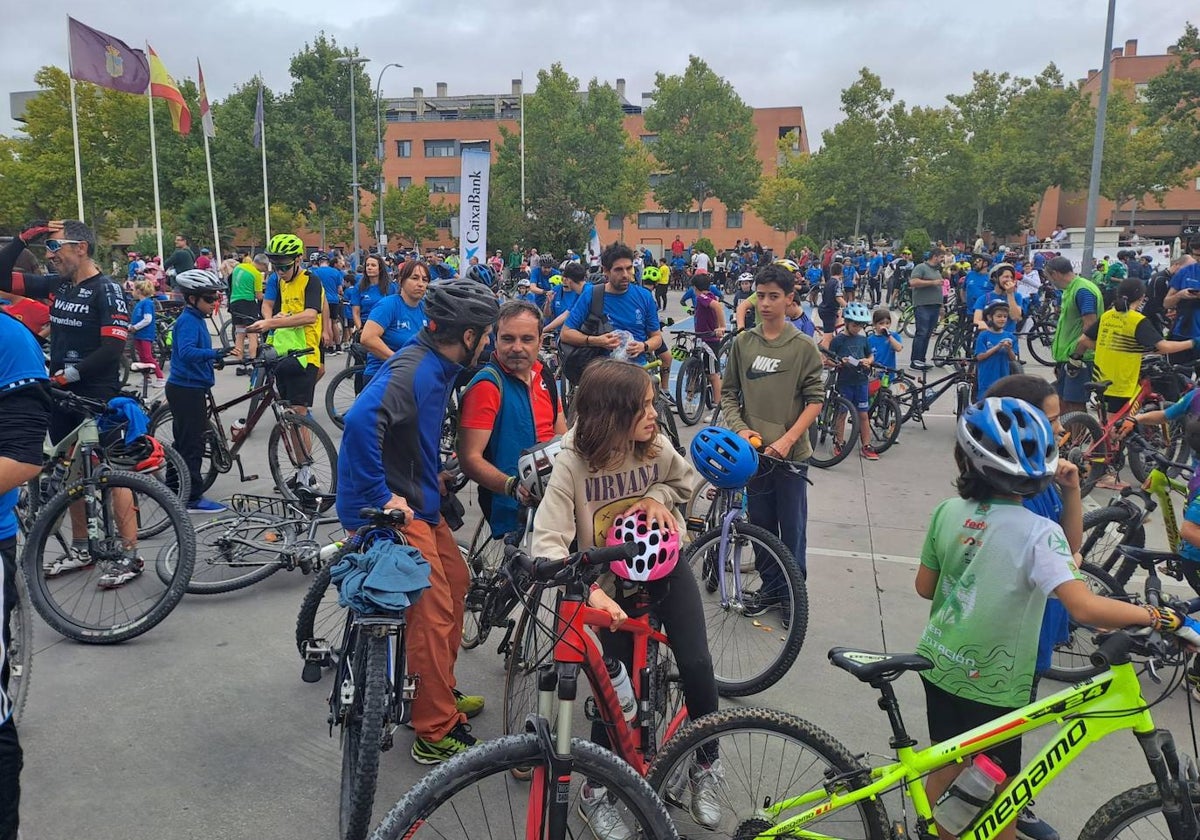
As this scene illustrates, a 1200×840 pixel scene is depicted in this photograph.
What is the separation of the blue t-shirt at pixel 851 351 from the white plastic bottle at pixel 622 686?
20.8 feet

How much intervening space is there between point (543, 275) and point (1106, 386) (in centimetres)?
1278

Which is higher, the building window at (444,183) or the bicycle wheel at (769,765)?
the building window at (444,183)

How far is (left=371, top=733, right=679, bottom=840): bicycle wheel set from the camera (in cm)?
204

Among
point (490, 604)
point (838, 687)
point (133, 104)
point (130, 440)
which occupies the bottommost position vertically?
point (838, 687)

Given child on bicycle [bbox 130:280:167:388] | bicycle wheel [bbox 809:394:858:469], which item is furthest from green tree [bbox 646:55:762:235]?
bicycle wheel [bbox 809:394:858:469]

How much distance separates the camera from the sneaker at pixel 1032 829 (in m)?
2.96

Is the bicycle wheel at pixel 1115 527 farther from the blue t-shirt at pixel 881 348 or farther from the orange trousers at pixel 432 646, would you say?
the blue t-shirt at pixel 881 348

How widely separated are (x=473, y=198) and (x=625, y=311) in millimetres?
11186

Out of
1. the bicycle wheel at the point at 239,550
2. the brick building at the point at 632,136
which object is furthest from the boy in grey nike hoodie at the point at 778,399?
the brick building at the point at 632,136

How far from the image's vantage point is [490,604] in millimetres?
3938

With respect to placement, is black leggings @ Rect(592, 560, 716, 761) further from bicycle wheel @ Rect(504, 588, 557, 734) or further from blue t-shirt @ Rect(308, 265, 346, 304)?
blue t-shirt @ Rect(308, 265, 346, 304)

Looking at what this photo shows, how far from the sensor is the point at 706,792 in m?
2.79

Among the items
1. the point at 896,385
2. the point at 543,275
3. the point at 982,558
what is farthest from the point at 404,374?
the point at 543,275

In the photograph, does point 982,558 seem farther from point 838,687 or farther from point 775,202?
point 775,202
